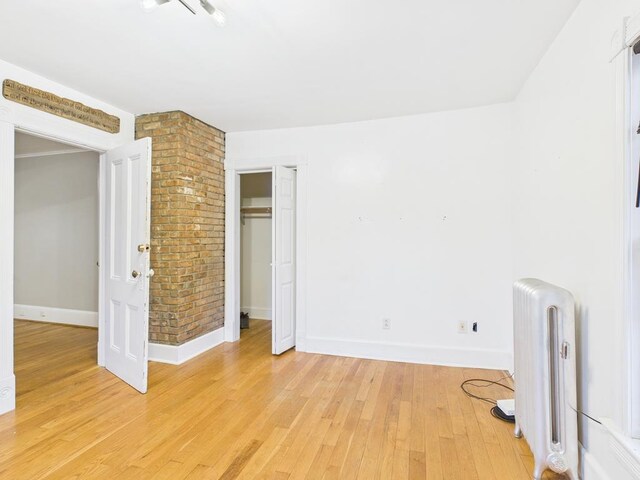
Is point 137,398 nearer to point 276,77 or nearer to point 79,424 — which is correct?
point 79,424

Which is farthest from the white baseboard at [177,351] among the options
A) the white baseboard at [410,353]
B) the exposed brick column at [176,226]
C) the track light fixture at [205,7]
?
the track light fixture at [205,7]

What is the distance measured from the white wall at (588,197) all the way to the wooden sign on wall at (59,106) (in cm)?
366

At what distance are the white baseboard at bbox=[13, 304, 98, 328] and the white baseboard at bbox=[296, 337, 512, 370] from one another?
10.3 ft

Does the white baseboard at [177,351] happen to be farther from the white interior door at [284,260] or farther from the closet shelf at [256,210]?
the closet shelf at [256,210]

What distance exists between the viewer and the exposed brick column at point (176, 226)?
346cm

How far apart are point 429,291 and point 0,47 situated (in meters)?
3.90

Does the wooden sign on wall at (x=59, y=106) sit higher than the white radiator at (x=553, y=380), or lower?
higher

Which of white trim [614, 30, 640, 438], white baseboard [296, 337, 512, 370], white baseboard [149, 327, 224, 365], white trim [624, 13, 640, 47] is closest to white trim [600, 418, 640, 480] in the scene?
white trim [614, 30, 640, 438]

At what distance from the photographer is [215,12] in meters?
1.80

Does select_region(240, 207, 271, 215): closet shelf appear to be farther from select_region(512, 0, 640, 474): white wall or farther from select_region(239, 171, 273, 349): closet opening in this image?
select_region(512, 0, 640, 474): white wall

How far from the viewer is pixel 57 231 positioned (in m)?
5.06

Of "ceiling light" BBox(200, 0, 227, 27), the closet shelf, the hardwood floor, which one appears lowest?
the hardwood floor

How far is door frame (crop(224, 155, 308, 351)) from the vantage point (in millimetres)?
3877

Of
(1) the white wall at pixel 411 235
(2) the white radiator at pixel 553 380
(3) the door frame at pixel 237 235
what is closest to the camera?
(2) the white radiator at pixel 553 380
